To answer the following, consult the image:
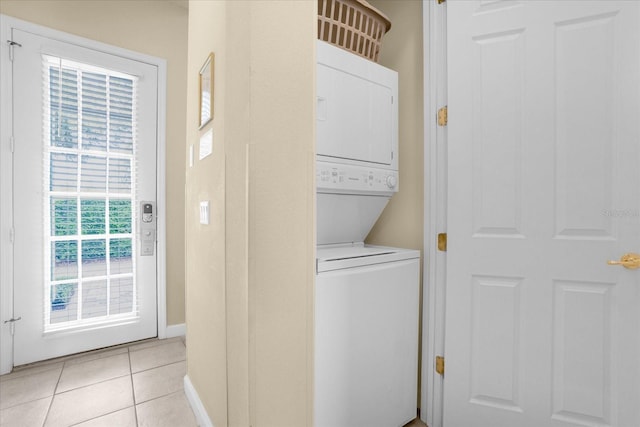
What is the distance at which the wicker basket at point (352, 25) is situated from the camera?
1.54m

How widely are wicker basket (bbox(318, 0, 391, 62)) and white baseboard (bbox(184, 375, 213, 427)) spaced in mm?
1940

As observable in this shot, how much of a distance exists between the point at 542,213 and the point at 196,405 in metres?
1.96

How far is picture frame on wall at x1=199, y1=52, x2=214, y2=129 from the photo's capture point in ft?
4.73

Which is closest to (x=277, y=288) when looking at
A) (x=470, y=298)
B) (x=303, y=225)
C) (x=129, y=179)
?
(x=303, y=225)

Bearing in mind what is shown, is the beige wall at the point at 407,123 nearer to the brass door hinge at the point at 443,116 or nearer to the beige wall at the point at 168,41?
the brass door hinge at the point at 443,116

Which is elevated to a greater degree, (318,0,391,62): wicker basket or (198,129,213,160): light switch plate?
(318,0,391,62): wicker basket

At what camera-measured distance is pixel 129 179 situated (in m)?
2.61

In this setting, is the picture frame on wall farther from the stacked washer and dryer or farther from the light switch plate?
the stacked washer and dryer

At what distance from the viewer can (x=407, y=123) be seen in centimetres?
190

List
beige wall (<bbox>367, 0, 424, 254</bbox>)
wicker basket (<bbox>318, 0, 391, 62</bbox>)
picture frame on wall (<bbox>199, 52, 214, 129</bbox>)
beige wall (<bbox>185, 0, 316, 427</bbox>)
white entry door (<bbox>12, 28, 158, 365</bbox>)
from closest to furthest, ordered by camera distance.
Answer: beige wall (<bbox>185, 0, 316, 427</bbox>), picture frame on wall (<bbox>199, 52, 214, 129</bbox>), wicker basket (<bbox>318, 0, 391, 62</bbox>), beige wall (<bbox>367, 0, 424, 254</bbox>), white entry door (<bbox>12, 28, 158, 365</bbox>)

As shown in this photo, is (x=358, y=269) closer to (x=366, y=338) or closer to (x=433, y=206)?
(x=366, y=338)

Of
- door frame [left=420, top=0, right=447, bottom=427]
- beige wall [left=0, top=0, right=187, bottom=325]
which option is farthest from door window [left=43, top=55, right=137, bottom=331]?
door frame [left=420, top=0, right=447, bottom=427]

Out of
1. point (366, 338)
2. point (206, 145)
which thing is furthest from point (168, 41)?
point (366, 338)

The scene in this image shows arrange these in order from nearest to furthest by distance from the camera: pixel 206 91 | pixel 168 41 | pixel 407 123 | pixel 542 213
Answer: pixel 542 213
pixel 206 91
pixel 407 123
pixel 168 41
